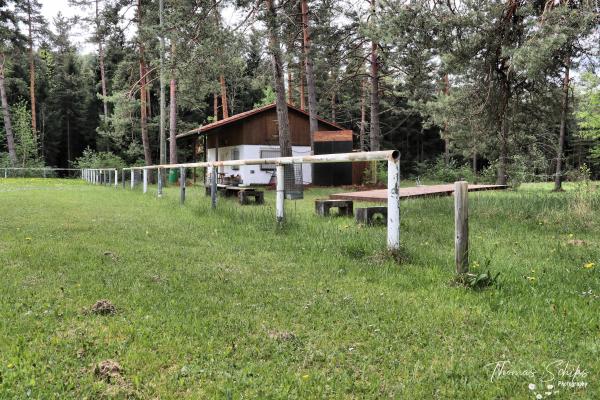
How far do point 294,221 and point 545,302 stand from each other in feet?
12.8

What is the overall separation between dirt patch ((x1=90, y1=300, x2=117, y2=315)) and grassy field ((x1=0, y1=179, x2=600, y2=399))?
0.13 feet

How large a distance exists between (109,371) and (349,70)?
23.8 meters

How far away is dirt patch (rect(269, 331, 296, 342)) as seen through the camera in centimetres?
266

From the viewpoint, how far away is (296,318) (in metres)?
3.00

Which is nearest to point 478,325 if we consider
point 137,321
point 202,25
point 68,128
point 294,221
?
point 137,321

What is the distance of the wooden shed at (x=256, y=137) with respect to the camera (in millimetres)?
24281

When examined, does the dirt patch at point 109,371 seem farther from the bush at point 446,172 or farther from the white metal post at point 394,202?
the bush at point 446,172

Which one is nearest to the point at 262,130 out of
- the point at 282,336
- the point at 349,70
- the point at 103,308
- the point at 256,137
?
the point at 256,137

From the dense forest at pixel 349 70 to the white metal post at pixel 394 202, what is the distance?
153 inches

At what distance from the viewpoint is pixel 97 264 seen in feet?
13.9

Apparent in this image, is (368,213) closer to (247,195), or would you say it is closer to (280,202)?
(280,202)

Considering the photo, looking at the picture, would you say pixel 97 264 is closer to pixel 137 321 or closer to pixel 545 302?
pixel 137 321

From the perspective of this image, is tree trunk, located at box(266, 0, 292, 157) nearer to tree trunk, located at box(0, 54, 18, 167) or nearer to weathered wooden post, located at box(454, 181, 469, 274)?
weathered wooden post, located at box(454, 181, 469, 274)

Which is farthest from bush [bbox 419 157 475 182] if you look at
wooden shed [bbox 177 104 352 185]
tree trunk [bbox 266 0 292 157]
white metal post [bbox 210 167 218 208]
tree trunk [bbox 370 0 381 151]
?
white metal post [bbox 210 167 218 208]
